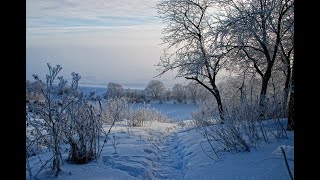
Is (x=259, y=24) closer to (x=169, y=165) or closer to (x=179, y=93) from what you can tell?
(x=169, y=165)

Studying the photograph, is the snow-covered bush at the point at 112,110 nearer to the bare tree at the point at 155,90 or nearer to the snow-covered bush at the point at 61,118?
the snow-covered bush at the point at 61,118

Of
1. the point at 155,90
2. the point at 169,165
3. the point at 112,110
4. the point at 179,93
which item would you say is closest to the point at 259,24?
the point at 112,110

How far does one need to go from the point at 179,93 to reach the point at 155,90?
11.4 ft

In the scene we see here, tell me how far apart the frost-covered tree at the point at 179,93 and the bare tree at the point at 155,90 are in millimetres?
1643

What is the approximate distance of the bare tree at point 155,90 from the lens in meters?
49.7

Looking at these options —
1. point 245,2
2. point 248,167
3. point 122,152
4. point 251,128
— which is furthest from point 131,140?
point 245,2

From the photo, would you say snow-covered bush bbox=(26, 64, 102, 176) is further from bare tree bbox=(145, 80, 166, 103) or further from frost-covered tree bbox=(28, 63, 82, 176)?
bare tree bbox=(145, 80, 166, 103)

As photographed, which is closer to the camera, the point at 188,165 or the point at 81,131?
the point at 81,131

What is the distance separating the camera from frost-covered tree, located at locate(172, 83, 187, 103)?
159 feet

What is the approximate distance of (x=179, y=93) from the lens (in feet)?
161

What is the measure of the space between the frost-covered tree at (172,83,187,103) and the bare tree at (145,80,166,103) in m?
1.64
